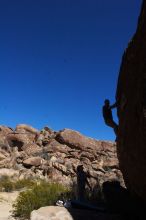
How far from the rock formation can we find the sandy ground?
5.01m

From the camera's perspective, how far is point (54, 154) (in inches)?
1265

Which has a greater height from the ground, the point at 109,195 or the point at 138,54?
the point at 138,54

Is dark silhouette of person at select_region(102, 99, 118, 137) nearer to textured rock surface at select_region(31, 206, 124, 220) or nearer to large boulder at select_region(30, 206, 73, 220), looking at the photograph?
textured rock surface at select_region(31, 206, 124, 220)

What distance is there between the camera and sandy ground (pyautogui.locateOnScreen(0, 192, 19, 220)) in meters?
14.0

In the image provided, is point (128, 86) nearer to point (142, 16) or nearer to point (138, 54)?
point (138, 54)

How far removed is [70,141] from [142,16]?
28.9m

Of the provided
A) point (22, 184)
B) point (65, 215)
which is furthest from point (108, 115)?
point (22, 184)

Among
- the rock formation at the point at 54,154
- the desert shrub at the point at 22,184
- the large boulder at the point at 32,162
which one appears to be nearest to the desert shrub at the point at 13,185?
the desert shrub at the point at 22,184

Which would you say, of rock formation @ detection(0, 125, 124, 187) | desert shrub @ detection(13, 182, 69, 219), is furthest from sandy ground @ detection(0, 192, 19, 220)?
rock formation @ detection(0, 125, 124, 187)

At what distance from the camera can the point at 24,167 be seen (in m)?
28.5

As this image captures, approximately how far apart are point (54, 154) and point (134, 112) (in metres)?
24.9

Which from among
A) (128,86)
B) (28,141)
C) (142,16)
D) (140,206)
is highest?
(28,141)

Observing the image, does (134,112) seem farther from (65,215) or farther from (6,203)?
(6,203)

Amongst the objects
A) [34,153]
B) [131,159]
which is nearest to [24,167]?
[34,153]
